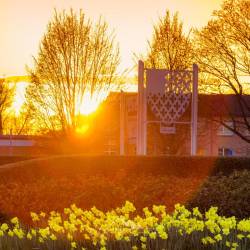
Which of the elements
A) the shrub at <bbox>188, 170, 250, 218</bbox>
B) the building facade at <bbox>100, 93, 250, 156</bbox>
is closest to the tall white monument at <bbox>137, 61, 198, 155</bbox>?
the building facade at <bbox>100, 93, 250, 156</bbox>

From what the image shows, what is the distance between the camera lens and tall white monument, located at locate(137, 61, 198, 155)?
66.4 ft

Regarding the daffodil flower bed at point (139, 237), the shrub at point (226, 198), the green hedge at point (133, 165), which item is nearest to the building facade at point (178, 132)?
the green hedge at point (133, 165)

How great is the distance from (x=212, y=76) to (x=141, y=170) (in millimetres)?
10421

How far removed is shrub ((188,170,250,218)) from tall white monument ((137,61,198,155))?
27.8 feet

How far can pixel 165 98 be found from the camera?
2064 cm

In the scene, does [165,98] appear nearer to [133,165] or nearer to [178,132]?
[133,165]

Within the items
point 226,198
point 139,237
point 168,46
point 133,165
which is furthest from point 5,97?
point 139,237

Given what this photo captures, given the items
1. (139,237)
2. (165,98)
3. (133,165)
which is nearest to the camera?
(139,237)

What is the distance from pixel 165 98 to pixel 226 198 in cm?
1061

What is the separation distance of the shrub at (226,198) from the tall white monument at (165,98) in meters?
8.48

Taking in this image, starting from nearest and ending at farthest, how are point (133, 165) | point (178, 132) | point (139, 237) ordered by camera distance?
point (139, 237) → point (133, 165) → point (178, 132)

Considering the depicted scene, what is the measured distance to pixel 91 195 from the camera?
442 inches

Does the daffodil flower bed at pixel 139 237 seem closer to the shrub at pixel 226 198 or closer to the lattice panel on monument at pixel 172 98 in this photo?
the shrub at pixel 226 198

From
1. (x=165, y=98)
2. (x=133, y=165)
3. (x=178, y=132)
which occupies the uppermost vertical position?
(x=165, y=98)
